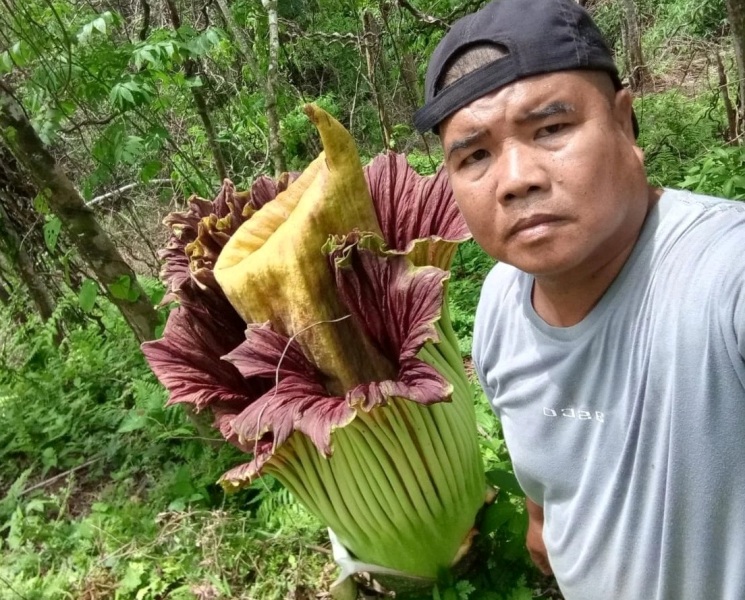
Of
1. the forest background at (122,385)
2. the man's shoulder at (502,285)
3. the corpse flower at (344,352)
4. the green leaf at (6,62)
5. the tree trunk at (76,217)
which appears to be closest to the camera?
the man's shoulder at (502,285)

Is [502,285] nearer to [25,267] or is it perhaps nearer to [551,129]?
[551,129]

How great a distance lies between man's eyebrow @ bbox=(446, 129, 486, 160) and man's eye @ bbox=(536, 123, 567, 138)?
89mm

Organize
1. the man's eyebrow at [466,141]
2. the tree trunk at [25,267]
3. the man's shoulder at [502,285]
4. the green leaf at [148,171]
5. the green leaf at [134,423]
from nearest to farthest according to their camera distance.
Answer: the man's eyebrow at [466,141]
the man's shoulder at [502,285]
the green leaf at [134,423]
the green leaf at [148,171]
the tree trunk at [25,267]

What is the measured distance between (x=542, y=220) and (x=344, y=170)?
0.94m

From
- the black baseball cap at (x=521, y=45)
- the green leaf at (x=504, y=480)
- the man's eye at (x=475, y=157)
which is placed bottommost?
the green leaf at (x=504, y=480)

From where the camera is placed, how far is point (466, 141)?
103 centimetres

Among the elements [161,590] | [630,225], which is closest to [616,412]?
[630,225]

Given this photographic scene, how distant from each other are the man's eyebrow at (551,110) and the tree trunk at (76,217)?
2471mm

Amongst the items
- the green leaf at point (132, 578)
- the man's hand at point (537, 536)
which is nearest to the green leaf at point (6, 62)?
the green leaf at point (132, 578)

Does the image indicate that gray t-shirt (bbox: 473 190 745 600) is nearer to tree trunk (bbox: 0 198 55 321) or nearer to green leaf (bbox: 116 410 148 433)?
green leaf (bbox: 116 410 148 433)

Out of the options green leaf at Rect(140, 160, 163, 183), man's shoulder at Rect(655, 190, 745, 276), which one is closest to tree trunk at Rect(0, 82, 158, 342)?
green leaf at Rect(140, 160, 163, 183)

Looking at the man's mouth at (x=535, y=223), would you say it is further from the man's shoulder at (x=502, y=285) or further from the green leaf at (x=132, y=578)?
the green leaf at (x=132, y=578)

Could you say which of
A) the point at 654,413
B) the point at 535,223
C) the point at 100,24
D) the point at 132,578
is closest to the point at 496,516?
the point at 654,413

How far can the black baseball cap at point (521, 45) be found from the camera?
96 cm
